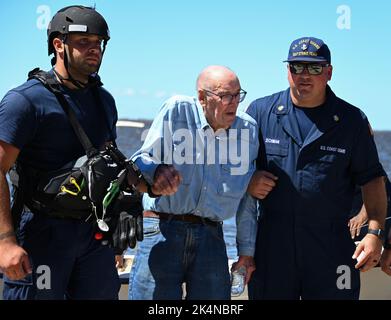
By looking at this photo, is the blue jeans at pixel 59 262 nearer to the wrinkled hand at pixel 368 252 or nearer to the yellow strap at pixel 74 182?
the yellow strap at pixel 74 182

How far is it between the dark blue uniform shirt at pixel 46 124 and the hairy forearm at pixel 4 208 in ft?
0.60

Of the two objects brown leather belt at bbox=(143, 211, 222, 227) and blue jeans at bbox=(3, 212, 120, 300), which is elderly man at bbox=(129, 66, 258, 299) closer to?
brown leather belt at bbox=(143, 211, 222, 227)

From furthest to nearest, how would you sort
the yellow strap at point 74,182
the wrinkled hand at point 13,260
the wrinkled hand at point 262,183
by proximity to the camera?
the wrinkled hand at point 262,183 < the yellow strap at point 74,182 < the wrinkled hand at point 13,260

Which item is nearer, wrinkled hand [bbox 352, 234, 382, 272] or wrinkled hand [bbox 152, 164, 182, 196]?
wrinkled hand [bbox 152, 164, 182, 196]

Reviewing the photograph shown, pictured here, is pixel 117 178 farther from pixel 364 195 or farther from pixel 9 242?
pixel 364 195

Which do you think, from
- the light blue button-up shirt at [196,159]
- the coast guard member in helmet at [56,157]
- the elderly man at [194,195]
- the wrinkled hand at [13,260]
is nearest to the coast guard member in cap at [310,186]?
the light blue button-up shirt at [196,159]

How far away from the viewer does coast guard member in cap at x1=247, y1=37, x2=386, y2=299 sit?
4.14m

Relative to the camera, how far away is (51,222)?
358 centimetres

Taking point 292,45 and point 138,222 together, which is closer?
point 138,222

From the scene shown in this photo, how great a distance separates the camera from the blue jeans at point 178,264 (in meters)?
3.90

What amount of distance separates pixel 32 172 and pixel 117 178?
419 millimetres

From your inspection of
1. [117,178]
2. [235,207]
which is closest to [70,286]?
[117,178]

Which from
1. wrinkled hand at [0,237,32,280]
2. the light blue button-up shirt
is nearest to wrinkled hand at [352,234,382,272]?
the light blue button-up shirt
